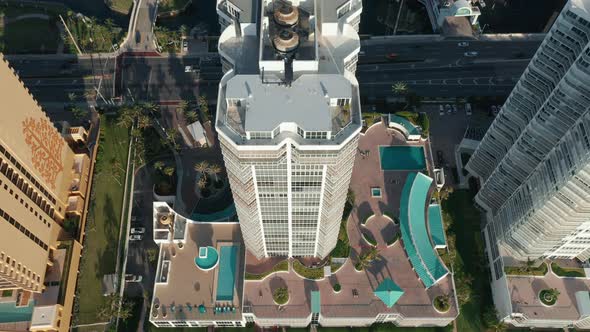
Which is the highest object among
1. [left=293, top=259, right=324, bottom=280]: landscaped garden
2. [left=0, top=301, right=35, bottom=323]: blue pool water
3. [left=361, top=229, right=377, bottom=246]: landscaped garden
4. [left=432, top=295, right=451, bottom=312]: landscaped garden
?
[left=361, top=229, right=377, bottom=246]: landscaped garden

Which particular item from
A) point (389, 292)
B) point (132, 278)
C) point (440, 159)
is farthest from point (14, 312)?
point (440, 159)

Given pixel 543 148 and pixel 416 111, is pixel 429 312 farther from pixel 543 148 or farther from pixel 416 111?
pixel 416 111

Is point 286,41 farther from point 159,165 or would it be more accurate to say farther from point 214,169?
point 159,165

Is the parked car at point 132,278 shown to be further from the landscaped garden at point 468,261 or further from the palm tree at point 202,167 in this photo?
the landscaped garden at point 468,261

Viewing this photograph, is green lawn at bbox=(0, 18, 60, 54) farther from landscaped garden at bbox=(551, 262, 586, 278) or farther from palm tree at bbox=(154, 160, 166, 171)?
landscaped garden at bbox=(551, 262, 586, 278)

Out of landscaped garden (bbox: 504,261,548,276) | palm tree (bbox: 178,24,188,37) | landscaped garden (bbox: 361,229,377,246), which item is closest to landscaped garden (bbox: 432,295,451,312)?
landscaped garden (bbox: 504,261,548,276)

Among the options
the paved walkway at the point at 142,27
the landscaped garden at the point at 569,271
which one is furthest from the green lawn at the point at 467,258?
the paved walkway at the point at 142,27

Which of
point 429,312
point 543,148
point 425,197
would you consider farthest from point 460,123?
point 429,312
